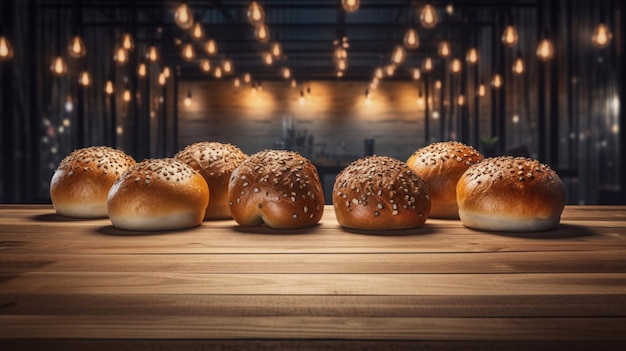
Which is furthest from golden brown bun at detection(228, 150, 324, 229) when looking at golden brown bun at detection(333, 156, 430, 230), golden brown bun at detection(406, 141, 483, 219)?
golden brown bun at detection(406, 141, 483, 219)

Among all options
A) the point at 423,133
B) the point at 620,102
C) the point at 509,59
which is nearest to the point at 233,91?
the point at 423,133

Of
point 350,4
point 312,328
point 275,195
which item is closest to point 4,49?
point 350,4

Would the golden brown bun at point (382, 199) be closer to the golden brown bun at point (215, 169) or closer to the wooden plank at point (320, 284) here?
the golden brown bun at point (215, 169)

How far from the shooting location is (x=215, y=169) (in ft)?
6.10

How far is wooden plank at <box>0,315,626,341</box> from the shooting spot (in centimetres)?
71

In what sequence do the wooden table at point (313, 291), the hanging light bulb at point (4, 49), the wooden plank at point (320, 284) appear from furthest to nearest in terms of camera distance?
1. the hanging light bulb at point (4, 49)
2. the wooden plank at point (320, 284)
3. the wooden table at point (313, 291)

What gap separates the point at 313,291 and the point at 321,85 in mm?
15323

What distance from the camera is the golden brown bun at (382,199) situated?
156cm

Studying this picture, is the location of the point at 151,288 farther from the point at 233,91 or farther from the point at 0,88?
the point at 233,91

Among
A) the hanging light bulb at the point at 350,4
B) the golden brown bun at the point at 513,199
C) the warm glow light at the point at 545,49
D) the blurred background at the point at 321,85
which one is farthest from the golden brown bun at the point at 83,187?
the warm glow light at the point at 545,49

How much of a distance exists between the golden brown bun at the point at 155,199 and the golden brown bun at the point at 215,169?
0.17 meters

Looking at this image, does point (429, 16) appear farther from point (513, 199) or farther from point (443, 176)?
point (513, 199)

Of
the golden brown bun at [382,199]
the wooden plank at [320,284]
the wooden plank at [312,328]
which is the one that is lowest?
the wooden plank at [312,328]

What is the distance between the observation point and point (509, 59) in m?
9.72
